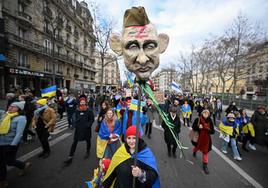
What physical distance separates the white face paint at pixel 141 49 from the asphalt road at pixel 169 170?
2760 mm

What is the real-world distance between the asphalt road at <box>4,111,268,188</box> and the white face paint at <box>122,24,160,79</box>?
2760 mm

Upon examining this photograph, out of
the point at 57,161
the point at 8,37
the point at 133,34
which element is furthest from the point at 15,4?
the point at 133,34

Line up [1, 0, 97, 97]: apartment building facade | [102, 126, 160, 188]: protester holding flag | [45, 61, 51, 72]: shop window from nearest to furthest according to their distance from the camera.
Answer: [102, 126, 160, 188]: protester holding flag, [1, 0, 97, 97]: apartment building facade, [45, 61, 51, 72]: shop window

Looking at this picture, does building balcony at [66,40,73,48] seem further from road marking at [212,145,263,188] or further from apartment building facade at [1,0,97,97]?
road marking at [212,145,263,188]

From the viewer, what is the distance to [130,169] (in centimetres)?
167

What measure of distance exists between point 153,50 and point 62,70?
97.0 feet

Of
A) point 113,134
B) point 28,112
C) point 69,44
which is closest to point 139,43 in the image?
point 113,134

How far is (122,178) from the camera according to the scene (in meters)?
1.63

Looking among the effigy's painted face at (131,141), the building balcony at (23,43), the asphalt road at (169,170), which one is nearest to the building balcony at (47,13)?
the building balcony at (23,43)

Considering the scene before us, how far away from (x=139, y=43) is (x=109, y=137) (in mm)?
2538

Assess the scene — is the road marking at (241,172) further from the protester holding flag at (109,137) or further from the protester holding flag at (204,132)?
the protester holding flag at (109,137)

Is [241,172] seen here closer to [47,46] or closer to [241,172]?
[241,172]

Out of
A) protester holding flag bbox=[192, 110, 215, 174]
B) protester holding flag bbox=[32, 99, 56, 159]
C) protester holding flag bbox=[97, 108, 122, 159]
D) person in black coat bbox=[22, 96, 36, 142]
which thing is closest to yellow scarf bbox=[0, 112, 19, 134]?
protester holding flag bbox=[32, 99, 56, 159]

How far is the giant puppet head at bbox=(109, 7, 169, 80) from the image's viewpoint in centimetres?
141
